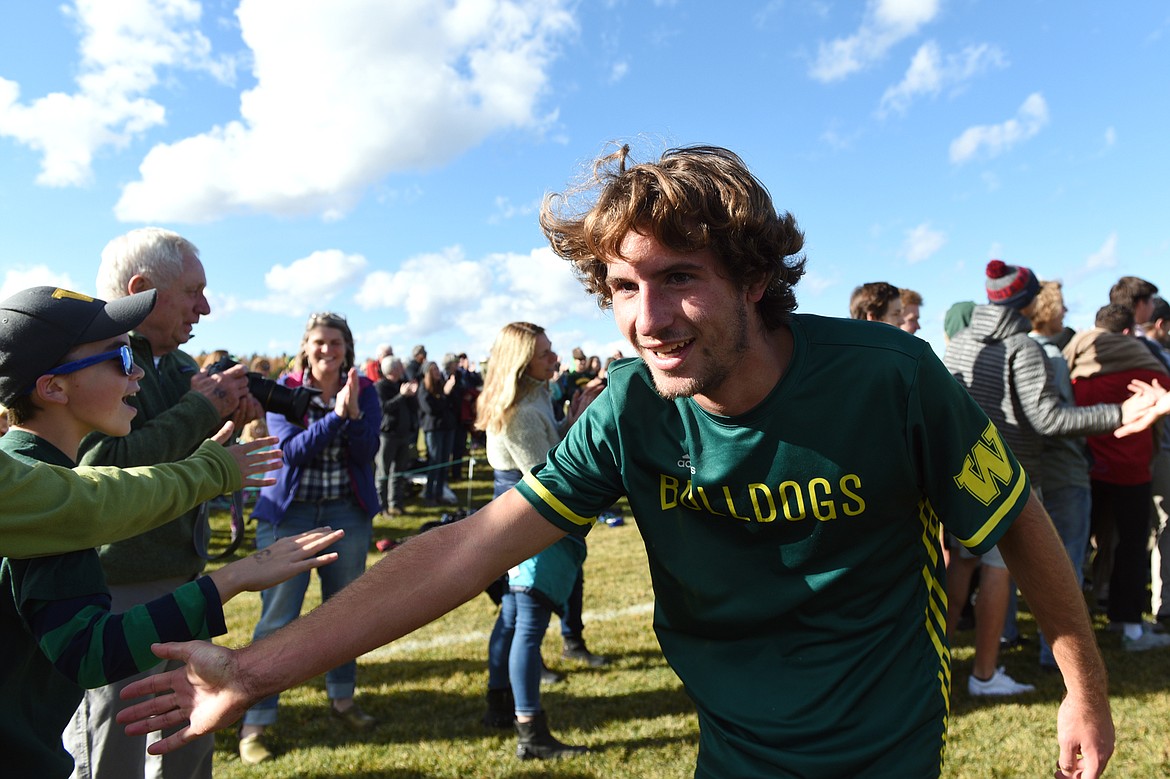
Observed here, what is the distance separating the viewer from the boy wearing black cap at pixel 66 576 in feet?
5.89

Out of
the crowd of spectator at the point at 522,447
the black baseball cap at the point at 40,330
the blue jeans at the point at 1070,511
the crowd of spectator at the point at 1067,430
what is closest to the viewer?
the black baseball cap at the point at 40,330

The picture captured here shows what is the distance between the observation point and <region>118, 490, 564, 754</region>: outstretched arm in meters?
1.62

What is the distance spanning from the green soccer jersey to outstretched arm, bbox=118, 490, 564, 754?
0.14 metres

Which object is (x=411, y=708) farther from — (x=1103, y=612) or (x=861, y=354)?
(x=1103, y=612)

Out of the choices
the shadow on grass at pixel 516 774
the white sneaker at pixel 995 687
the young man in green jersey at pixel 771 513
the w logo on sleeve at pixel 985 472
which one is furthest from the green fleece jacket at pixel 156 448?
the white sneaker at pixel 995 687

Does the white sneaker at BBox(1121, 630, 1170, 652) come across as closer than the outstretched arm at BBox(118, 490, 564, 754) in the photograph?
No

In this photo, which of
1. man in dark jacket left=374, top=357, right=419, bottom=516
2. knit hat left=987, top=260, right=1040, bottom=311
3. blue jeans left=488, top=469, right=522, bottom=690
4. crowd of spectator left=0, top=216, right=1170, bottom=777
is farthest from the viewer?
man in dark jacket left=374, top=357, right=419, bottom=516

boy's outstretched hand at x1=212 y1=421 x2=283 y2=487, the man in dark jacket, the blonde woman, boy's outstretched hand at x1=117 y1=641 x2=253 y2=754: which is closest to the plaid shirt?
the blonde woman

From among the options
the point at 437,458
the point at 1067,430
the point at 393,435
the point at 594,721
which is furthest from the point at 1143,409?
the point at 437,458

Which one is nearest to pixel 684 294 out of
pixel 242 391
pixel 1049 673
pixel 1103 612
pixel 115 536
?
pixel 115 536

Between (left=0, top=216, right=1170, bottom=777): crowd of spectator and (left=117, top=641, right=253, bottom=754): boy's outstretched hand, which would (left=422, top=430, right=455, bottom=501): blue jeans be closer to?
(left=0, top=216, right=1170, bottom=777): crowd of spectator

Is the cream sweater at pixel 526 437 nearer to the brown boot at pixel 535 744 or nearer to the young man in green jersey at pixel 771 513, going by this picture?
the brown boot at pixel 535 744

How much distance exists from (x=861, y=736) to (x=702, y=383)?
2.97 feet

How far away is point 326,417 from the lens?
4598 millimetres
